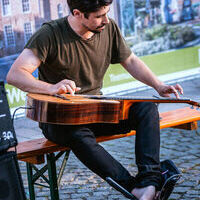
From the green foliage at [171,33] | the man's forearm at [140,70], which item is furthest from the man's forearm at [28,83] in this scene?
the green foliage at [171,33]

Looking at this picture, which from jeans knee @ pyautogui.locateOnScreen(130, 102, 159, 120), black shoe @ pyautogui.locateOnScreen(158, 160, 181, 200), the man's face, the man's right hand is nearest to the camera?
black shoe @ pyautogui.locateOnScreen(158, 160, 181, 200)

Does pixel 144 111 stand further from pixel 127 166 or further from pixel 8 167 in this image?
pixel 127 166

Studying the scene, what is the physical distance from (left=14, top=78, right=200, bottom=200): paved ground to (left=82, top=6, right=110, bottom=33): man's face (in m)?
1.34

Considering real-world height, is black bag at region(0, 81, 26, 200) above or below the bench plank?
Answer: above

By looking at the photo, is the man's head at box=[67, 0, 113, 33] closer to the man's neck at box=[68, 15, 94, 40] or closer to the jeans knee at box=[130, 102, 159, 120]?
the man's neck at box=[68, 15, 94, 40]

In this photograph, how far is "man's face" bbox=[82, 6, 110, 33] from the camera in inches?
119

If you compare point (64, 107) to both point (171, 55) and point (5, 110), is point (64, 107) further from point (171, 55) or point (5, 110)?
point (171, 55)

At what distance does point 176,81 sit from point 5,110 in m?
6.00

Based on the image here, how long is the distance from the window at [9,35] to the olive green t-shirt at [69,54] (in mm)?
2922

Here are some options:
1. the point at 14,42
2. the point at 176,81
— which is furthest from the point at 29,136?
the point at 176,81

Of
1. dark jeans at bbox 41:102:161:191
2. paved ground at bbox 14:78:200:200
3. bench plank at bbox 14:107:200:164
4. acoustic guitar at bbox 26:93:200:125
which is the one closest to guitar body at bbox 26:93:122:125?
acoustic guitar at bbox 26:93:200:125

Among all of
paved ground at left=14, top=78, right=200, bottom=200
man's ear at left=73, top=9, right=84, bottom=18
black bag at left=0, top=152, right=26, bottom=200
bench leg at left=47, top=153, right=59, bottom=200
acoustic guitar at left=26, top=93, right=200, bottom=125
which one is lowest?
paved ground at left=14, top=78, right=200, bottom=200

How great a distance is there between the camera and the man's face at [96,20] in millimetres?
3016

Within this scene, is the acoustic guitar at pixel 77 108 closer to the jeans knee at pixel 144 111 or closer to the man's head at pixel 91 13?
the jeans knee at pixel 144 111
